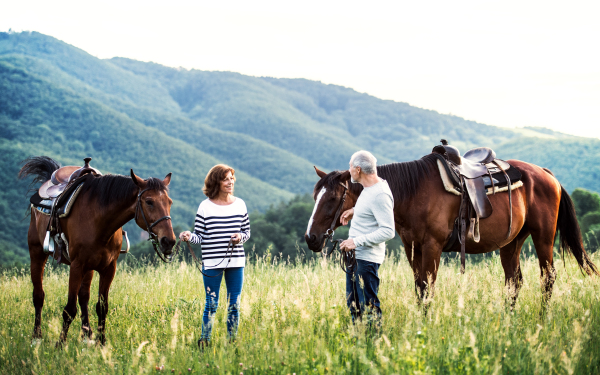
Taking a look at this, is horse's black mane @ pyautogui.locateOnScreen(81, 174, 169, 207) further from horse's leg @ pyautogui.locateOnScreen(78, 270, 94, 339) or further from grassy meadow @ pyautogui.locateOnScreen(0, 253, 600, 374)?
grassy meadow @ pyautogui.locateOnScreen(0, 253, 600, 374)

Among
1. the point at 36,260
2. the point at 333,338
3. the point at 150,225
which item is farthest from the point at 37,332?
the point at 333,338

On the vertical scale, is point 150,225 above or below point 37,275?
above

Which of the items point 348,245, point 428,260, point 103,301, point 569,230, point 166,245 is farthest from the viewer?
point 569,230

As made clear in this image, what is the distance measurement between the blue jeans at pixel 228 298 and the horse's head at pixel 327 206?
2.44 feet

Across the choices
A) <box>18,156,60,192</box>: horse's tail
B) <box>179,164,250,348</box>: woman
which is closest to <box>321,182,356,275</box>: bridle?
<box>179,164,250,348</box>: woman

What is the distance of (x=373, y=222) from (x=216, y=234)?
1393mm

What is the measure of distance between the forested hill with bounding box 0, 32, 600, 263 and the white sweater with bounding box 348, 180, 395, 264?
33.4 metres

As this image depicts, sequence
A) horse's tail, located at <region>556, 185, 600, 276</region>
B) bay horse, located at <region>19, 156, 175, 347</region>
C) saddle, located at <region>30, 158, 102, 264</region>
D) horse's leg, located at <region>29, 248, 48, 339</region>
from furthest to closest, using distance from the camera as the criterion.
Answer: horse's tail, located at <region>556, 185, 600, 276</region> → horse's leg, located at <region>29, 248, 48, 339</region> → saddle, located at <region>30, 158, 102, 264</region> → bay horse, located at <region>19, 156, 175, 347</region>

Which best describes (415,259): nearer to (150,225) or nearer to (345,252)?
(345,252)

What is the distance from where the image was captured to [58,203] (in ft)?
16.4

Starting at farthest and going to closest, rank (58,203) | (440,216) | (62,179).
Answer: (62,179)
(58,203)
(440,216)

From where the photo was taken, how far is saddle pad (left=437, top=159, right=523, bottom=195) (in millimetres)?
4609

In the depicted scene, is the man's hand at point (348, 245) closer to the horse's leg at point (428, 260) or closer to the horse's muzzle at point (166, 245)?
the horse's leg at point (428, 260)

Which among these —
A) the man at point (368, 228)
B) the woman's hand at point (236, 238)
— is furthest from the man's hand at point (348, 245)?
the woman's hand at point (236, 238)
